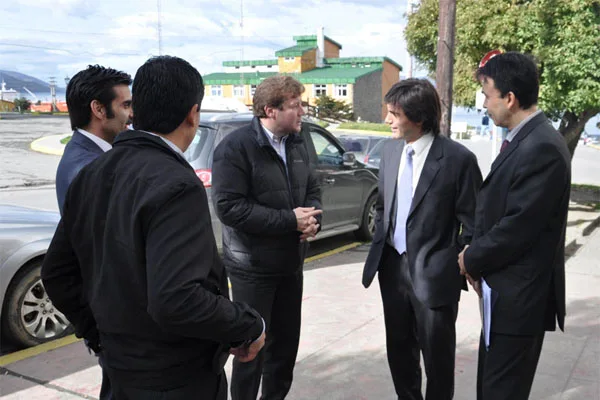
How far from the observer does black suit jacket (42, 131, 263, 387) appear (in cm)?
164

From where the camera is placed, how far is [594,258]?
7.71m

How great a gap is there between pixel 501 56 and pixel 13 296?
3.83 metres

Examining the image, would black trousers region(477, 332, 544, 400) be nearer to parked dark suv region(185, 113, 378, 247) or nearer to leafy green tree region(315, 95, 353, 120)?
parked dark suv region(185, 113, 378, 247)

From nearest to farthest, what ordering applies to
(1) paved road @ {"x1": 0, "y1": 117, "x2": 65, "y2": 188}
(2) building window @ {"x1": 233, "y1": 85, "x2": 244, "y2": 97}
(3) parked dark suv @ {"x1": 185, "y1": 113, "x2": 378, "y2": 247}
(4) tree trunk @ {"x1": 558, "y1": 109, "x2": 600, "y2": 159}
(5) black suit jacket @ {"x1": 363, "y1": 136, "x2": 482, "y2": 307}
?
1. (5) black suit jacket @ {"x1": 363, "y1": 136, "x2": 482, "y2": 307}
2. (3) parked dark suv @ {"x1": 185, "y1": 113, "x2": 378, "y2": 247}
3. (4) tree trunk @ {"x1": 558, "y1": 109, "x2": 600, "y2": 159}
4. (1) paved road @ {"x1": 0, "y1": 117, "x2": 65, "y2": 188}
5. (2) building window @ {"x1": 233, "y1": 85, "x2": 244, "y2": 97}

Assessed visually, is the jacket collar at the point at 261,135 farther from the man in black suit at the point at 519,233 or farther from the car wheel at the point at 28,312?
the car wheel at the point at 28,312

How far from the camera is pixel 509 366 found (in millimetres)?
2584

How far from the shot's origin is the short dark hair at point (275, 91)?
10.3 ft

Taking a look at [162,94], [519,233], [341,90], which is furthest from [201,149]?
[341,90]

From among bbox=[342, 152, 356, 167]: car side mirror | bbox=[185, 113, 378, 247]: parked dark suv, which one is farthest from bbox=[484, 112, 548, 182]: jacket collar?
bbox=[342, 152, 356, 167]: car side mirror

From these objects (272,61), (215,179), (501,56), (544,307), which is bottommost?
(544,307)

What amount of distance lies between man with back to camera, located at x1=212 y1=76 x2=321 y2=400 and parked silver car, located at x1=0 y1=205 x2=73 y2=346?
6.76ft

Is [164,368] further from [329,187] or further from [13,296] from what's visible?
[329,187]

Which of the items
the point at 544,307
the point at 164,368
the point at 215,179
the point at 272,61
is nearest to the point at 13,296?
the point at 215,179

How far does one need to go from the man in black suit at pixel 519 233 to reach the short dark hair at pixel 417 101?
41 cm
